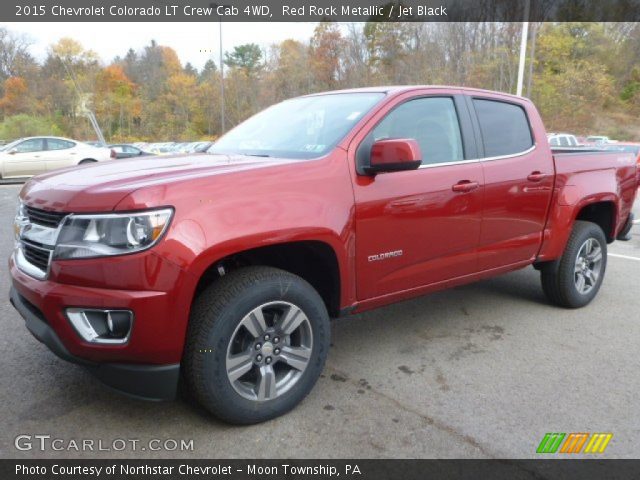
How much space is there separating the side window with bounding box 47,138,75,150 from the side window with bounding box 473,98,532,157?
1556 cm

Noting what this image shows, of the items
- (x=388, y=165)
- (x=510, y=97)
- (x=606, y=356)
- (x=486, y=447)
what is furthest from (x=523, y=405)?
(x=510, y=97)

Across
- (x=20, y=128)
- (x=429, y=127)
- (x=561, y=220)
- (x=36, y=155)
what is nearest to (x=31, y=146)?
(x=36, y=155)

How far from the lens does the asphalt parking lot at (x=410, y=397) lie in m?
2.53

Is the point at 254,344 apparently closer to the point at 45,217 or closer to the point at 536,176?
the point at 45,217

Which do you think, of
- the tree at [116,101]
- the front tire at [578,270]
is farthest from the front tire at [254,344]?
the tree at [116,101]

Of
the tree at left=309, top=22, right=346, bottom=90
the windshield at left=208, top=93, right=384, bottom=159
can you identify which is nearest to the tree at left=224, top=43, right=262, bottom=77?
the tree at left=309, top=22, right=346, bottom=90

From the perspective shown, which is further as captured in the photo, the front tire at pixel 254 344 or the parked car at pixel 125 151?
the parked car at pixel 125 151

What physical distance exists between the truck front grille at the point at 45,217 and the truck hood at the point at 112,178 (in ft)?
0.10

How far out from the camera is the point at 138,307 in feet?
7.27

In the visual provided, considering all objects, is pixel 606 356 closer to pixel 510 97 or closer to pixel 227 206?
pixel 510 97

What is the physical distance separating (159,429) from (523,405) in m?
2.02

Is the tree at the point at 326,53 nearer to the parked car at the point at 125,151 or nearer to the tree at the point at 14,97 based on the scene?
the parked car at the point at 125,151

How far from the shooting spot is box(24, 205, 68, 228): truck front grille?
7.70 ft

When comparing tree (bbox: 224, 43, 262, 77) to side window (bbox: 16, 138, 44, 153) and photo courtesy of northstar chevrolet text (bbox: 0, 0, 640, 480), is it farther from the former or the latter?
photo courtesy of northstar chevrolet text (bbox: 0, 0, 640, 480)
